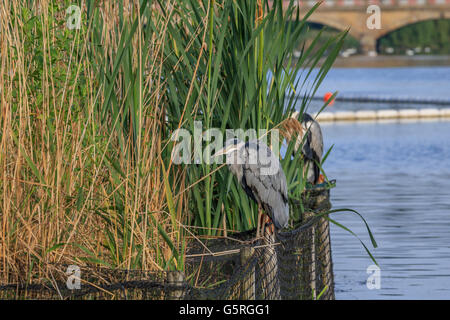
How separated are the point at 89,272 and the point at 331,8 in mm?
86653

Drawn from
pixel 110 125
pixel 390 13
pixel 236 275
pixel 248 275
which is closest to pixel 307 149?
pixel 110 125

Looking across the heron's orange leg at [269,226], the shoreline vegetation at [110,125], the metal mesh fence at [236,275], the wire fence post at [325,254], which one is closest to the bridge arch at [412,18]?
the wire fence post at [325,254]

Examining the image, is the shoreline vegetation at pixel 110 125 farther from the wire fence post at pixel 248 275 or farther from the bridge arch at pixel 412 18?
the bridge arch at pixel 412 18

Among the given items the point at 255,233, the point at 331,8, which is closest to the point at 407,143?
the point at 255,233

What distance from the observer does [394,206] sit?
40.1 ft

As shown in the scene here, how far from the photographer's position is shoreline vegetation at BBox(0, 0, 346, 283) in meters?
4.28

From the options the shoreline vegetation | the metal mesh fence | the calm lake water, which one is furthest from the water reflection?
the shoreline vegetation

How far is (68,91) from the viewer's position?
4.68m

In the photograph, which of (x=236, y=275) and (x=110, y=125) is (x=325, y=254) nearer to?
(x=110, y=125)

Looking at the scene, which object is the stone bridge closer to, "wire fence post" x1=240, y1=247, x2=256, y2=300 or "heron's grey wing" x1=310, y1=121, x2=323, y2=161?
"heron's grey wing" x1=310, y1=121, x2=323, y2=161

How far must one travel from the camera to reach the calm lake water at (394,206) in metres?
7.87

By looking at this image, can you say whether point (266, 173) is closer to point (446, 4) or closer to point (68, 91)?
point (68, 91)

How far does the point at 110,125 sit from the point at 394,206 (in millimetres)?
7669

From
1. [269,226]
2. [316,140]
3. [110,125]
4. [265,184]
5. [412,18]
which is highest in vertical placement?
[412,18]
